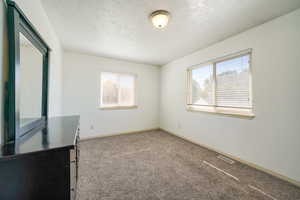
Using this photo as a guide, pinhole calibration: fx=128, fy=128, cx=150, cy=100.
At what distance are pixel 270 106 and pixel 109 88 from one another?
3.71 metres

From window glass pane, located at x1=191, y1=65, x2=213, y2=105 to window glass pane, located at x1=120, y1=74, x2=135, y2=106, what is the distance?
1954 mm

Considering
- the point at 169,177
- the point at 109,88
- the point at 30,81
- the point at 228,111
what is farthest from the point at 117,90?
the point at 228,111

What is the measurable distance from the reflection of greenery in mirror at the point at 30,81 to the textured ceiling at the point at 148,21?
82 centimetres

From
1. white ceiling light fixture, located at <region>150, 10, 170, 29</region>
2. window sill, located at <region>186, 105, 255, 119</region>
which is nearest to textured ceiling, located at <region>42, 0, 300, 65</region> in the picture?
white ceiling light fixture, located at <region>150, 10, 170, 29</region>

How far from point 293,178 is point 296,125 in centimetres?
74

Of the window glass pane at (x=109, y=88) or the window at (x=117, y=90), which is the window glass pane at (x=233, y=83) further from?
the window glass pane at (x=109, y=88)

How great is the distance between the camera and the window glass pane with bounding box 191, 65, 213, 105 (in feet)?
9.99

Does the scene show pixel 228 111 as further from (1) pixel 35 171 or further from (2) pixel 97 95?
(2) pixel 97 95

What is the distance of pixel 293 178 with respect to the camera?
5.81 ft

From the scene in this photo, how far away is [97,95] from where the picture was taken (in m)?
3.71

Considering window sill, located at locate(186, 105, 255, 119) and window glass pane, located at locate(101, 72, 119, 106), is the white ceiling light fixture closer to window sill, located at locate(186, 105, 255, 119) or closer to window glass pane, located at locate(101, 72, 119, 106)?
window sill, located at locate(186, 105, 255, 119)

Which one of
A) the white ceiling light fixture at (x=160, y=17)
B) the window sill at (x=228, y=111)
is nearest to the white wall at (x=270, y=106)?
the window sill at (x=228, y=111)

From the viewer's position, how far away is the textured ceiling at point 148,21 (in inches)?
65.6

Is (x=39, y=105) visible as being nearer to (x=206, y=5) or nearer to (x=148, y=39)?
(x=148, y=39)
